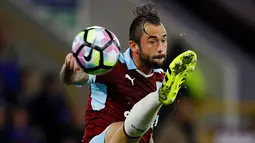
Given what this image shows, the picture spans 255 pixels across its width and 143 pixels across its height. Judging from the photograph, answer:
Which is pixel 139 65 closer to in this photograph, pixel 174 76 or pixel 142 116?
pixel 142 116

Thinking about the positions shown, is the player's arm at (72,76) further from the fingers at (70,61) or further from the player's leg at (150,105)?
the player's leg at (150,105)

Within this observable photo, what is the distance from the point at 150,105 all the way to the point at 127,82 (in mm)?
549

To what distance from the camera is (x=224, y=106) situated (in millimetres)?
12562

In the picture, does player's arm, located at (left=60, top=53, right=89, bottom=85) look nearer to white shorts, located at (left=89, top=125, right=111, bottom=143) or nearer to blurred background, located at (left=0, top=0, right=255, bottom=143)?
white shorts, located at (left=89, top=125, right=111, bottom=143)

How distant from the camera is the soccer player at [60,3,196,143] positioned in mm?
6707

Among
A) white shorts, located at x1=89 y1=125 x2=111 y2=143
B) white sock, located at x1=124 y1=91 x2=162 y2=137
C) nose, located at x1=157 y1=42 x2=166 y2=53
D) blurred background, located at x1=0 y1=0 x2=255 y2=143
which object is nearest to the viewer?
white sock, located at x1=124 y1=91 x2=162 y2=137

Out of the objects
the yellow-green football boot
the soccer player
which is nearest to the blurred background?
the soccer player

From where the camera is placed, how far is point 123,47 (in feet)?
30.0

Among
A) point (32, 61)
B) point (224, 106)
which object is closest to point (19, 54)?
point (32, 61)

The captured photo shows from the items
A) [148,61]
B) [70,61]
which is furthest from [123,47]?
[70,61]

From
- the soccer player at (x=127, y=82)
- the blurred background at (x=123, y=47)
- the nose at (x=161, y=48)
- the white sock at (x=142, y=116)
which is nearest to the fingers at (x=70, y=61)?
the soccer player at (x=127, y=82)

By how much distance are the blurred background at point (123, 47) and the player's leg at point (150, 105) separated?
235cm

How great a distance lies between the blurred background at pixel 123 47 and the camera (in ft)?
34.4

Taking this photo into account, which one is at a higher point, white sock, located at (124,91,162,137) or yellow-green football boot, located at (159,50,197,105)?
yellow-green football boot, located at (159,50,197,105)
